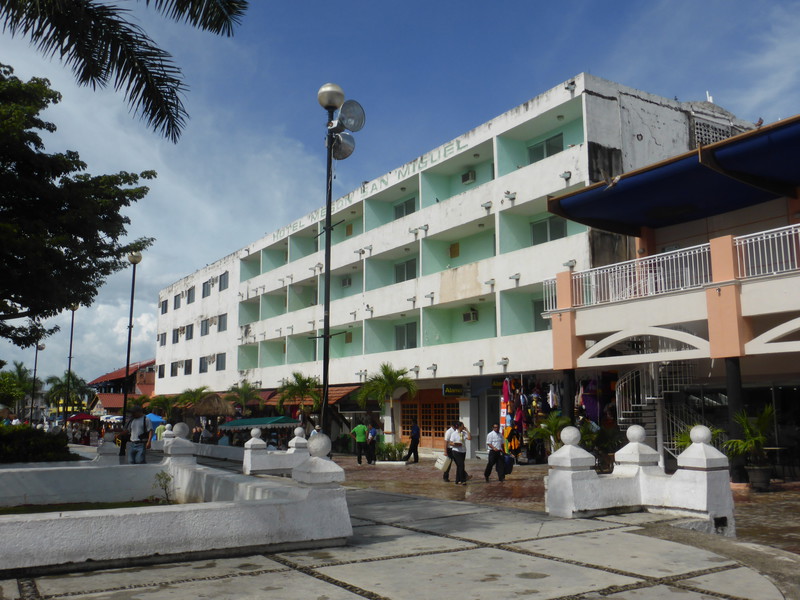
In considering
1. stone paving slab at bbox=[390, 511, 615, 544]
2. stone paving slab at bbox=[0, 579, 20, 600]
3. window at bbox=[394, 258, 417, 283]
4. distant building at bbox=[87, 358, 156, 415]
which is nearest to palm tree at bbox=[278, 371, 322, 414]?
window at bbox=[394, 258, 417, 283]

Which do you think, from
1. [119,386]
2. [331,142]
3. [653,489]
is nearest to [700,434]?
[653,489]

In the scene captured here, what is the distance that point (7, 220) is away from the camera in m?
14.6

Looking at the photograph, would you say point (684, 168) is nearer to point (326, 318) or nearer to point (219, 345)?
point (326, 318)

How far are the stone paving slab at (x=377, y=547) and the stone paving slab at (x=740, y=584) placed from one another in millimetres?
2332

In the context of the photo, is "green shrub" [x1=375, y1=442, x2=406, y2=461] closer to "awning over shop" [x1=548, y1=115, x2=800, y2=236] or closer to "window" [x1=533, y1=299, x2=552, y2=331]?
"window" [x1=533, y1=299, x2=552, y2=331]

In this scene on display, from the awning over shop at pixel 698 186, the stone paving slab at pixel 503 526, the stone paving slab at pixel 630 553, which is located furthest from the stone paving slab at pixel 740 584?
the awning over shop at pixel 698 186

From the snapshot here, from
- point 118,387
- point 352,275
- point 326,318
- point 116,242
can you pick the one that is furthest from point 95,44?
point 118,387

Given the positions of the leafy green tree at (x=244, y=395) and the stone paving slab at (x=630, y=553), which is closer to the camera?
the stone paving slab at (x=630, y=553)

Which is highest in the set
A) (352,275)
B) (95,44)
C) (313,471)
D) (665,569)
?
(352,275)

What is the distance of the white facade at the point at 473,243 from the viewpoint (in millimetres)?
24281

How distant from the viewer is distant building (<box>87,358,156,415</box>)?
58.3 m

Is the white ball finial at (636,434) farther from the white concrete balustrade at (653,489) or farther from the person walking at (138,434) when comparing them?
the person walking at (138,434)

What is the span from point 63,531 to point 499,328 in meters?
21.0

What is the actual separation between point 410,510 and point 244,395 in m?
32.6
